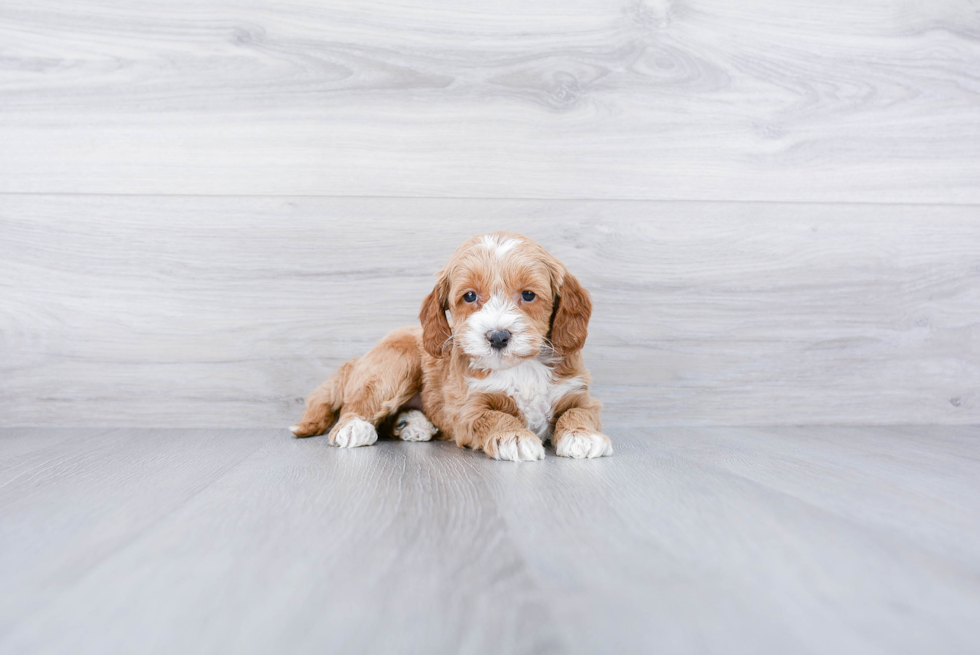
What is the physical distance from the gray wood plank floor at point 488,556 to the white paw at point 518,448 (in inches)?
1.8

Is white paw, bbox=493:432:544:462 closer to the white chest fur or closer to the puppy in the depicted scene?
the puppy

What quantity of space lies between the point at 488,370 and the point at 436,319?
0.18 meters

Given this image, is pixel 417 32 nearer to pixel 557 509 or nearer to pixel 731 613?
pixel 557 509

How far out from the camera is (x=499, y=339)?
1271 mm

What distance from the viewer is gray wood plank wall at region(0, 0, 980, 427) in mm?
1834

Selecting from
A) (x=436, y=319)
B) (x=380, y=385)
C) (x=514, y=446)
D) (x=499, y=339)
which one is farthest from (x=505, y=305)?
(x=380, y=385)

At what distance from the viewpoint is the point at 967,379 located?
197 cm

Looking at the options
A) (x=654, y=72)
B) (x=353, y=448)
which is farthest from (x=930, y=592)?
(x=654, y=72)

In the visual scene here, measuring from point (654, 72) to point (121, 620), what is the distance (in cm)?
193

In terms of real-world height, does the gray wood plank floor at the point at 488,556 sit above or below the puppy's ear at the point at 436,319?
below

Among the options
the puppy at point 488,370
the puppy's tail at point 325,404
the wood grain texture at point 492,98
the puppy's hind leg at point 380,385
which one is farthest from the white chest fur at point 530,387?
the wood grain texture at point 492,98

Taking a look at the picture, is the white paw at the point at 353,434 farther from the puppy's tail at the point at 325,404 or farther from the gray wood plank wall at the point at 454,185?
the gray wood plank wall at the point at 454,185

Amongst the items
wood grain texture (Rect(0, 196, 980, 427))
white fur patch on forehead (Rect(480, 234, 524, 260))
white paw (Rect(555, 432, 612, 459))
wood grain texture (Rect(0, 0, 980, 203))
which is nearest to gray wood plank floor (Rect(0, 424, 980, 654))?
white paw (Rect(555, 432, 612, 459))

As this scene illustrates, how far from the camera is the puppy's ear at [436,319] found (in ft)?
4.71
